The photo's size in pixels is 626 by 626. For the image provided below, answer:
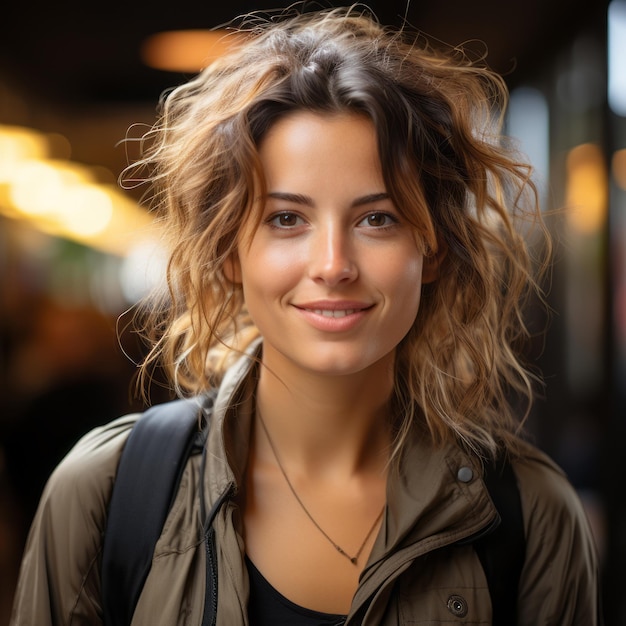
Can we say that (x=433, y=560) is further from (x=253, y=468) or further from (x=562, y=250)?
(x=562, y=250)

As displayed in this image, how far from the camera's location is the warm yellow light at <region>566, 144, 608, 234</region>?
3.21m

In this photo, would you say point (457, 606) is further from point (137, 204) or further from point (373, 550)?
point (137, 204)

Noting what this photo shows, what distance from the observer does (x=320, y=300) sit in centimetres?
137

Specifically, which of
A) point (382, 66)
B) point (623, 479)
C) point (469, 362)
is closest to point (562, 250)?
point (623, 479)

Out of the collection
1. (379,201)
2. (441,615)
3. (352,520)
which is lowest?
(441,615)

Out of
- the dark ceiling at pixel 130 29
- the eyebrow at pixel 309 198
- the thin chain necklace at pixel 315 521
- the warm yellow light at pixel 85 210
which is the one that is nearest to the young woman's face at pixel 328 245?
the eyebrow at pixel 309 198

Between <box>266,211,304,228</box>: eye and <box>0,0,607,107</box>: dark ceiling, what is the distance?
205 centimetres

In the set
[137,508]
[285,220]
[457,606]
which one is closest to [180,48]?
[285,220]

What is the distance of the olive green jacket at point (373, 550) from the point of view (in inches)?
54.1

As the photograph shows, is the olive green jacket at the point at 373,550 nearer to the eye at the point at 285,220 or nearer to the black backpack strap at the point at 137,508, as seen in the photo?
the black backpack strap at the point at 137,508

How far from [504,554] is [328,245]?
2.24ft

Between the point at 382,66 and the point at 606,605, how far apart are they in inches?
103

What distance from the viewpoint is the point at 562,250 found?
3.68 metres

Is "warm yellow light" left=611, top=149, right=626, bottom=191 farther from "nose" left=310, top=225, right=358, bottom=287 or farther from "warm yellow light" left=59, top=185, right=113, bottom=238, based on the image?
"warm yellow light" left=59, top=185, right=113, bottom=238
